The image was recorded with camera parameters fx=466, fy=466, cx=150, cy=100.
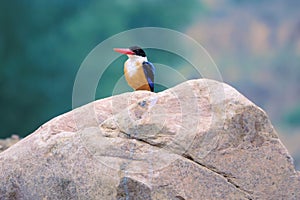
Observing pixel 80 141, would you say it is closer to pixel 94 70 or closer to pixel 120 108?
pixel 120 108

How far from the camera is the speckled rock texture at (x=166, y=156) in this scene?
3.47 m

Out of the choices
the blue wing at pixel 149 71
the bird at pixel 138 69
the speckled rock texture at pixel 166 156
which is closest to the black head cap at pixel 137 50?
the bird at pixel 138 69

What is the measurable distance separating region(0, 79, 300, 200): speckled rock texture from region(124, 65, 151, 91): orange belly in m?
0.62

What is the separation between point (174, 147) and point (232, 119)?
515mm

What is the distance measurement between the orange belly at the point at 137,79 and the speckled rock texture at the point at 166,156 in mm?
624

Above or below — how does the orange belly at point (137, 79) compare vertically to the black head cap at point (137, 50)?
below

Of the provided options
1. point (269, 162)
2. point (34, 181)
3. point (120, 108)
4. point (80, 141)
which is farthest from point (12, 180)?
point (269, 162)

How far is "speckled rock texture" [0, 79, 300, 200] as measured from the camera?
347cm

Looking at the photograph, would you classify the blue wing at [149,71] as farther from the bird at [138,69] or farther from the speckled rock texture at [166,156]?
the speckled rock texture at [166,156]

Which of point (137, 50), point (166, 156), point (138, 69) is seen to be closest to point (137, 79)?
point (138, 69)

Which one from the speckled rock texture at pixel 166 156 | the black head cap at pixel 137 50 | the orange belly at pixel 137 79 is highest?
the black head cap at pixel 137 50

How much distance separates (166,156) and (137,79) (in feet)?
4.07

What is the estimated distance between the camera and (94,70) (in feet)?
14.5

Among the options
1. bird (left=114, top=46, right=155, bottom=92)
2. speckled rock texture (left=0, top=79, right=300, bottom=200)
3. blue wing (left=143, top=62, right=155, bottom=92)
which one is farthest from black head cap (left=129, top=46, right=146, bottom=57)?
speckled rock texture (left=0, top=79, right=300, bottom=200)
